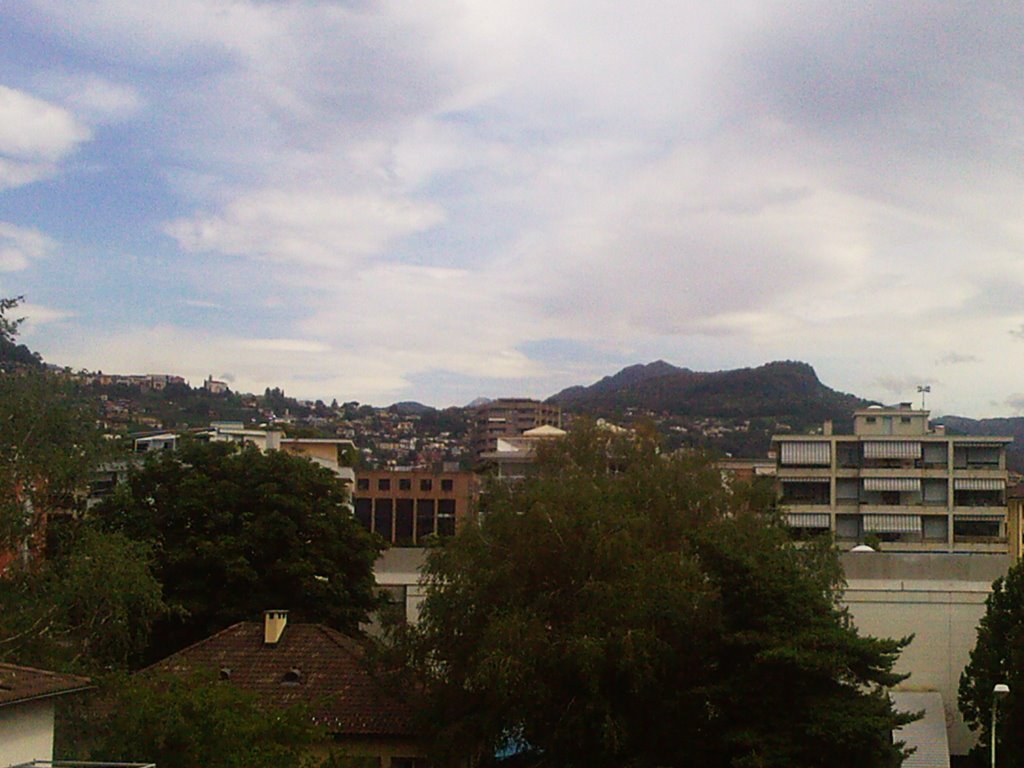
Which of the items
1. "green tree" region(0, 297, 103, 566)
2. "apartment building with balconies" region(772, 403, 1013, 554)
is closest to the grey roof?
"green tree" region(0, 297, 103, 566)

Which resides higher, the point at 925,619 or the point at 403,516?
the point at 925,619

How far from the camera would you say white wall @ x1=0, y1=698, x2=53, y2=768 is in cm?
1733

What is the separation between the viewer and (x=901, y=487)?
8169 centimetres

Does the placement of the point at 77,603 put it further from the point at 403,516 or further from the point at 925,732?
the point at 403,516

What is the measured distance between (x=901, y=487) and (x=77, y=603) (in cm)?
6700

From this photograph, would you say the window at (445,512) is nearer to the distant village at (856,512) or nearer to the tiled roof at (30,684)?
the distant village at (856,512)

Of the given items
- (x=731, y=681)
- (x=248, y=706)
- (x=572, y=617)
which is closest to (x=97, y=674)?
(x=248, y=706)

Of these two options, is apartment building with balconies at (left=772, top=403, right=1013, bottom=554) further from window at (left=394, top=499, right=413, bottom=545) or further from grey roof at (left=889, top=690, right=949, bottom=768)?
grey roof at (left=889, top=690, right=949, bottom=768)

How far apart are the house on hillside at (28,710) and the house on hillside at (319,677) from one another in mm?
9431

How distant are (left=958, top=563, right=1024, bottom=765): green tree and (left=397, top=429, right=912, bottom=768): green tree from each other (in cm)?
843

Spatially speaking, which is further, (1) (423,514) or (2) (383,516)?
(2) (383,516)

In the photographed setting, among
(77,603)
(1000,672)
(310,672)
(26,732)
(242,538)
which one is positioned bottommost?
(1000,672)

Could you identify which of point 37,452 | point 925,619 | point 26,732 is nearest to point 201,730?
point 26,732

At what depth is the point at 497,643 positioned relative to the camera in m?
25.7
